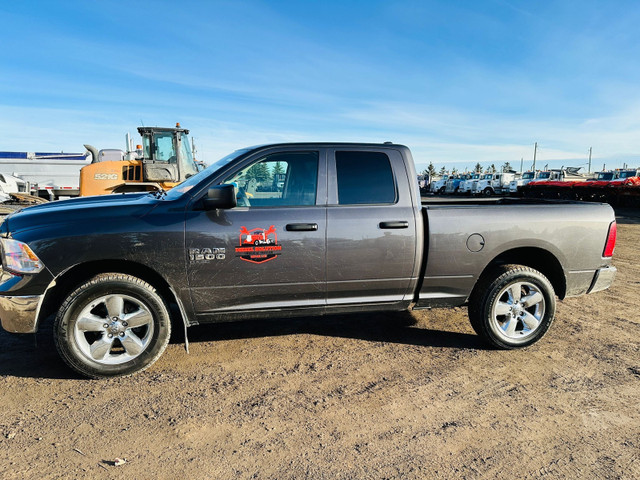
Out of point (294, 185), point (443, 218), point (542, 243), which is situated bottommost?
point (542, 243)

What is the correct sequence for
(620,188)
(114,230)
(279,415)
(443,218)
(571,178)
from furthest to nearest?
(571,178), (620,188), (443,218), (114,230), (279,415)

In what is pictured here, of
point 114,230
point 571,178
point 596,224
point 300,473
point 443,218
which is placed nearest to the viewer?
point 300,473

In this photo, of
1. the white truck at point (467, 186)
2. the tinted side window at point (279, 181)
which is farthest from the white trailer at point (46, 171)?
the white truck at point (467, 186)

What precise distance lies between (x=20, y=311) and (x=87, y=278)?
0.51 meters

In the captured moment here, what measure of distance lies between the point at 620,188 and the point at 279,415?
2574 centimetres

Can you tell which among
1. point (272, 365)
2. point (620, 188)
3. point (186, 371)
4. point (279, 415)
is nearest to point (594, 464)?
point (279, 415)

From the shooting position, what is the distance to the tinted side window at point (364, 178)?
362 centimetres

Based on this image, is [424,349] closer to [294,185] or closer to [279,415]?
[279,415]

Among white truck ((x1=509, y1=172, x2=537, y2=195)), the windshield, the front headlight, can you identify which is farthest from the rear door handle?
white truck ((x1=509, y1=172, x2=537, y2=195))

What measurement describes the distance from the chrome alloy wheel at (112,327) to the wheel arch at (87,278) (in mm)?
237

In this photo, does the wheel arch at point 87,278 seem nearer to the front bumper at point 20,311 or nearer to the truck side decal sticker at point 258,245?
the front bumper at point 20,311

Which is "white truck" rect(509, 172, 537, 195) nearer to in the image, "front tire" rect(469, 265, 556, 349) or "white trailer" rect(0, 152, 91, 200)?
"white trailer" rect(0, 152, 91, 200)

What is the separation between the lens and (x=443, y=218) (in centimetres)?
366

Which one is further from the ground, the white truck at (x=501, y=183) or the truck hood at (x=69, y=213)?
the white truck at (x=501, y=183)
